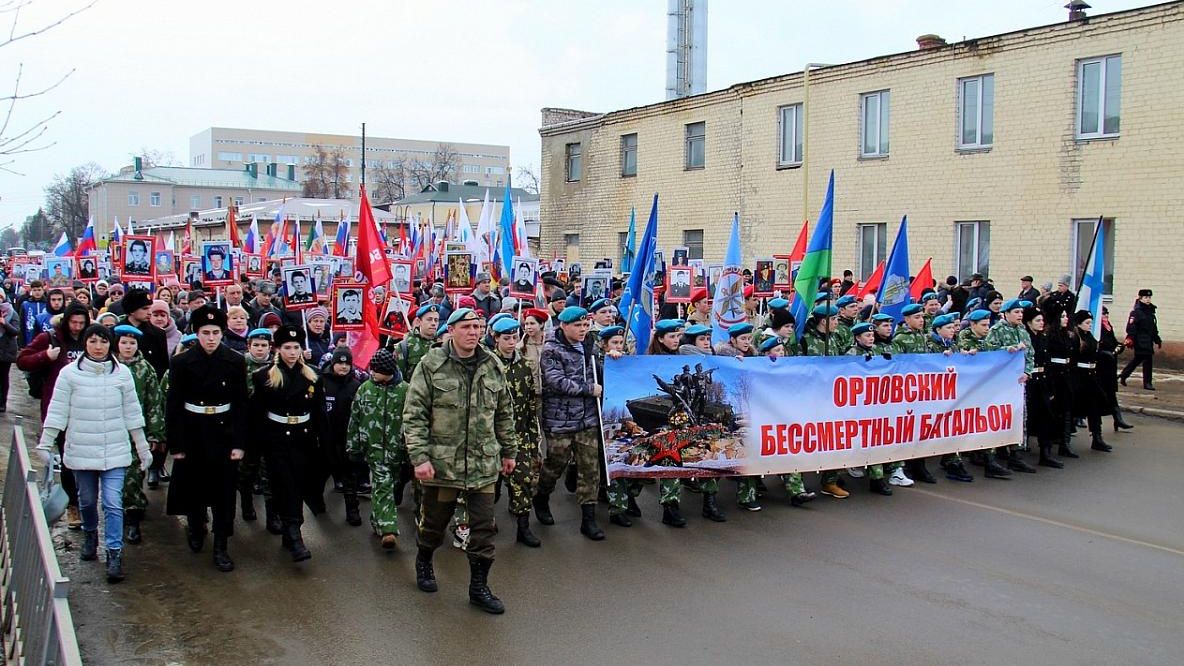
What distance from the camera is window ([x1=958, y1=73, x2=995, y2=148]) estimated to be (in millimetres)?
22078

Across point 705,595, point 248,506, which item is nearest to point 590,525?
point 705,595

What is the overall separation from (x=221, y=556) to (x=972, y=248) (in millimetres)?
19059

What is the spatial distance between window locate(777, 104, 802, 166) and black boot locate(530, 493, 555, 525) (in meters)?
19.6

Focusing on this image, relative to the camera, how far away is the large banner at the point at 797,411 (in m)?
8.70

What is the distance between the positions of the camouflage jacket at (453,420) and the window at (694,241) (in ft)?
77.4

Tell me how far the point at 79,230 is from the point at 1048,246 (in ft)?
263

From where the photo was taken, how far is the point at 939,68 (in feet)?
75.4

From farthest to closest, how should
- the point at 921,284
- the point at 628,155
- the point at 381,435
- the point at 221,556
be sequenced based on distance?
the point at 628,155, the point at 921,284, the point at 381,435, the point at 221,556

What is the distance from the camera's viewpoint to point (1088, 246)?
20.3 metres

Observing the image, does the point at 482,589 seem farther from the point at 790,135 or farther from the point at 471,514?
the point at 790,135

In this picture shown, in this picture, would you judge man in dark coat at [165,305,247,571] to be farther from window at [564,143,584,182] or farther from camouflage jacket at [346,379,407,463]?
window at [564,143,584,182]

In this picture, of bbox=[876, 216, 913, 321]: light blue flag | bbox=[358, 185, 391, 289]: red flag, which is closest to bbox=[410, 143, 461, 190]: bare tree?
bbox=[358, 185, 391, 289]: red flag

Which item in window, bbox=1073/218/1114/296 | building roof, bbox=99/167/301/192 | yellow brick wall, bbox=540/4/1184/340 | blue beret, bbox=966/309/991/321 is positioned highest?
building roof, bbox=99/167/301/192

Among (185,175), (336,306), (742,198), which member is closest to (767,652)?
(336,306)
